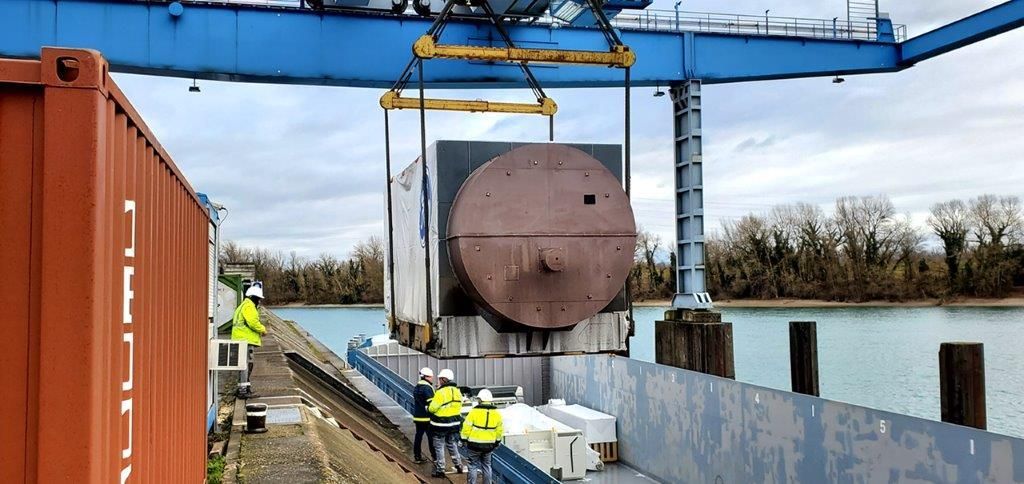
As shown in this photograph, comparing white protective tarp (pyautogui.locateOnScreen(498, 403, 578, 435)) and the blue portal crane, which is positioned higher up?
the blue portal crane

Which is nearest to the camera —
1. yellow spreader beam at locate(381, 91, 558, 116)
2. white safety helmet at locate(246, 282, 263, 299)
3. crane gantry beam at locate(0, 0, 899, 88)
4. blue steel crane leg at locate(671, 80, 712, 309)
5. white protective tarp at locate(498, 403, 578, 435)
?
white safety helmet at locate(246, 282, 263, 299)

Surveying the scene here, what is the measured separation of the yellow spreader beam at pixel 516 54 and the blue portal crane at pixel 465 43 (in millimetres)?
6066

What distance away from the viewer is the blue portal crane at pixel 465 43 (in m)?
13.8

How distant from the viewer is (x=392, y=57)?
1524cm

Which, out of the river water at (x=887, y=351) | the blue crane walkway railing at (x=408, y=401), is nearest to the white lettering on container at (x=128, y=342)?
the blue crane walkway railing at (x=408, y=401)

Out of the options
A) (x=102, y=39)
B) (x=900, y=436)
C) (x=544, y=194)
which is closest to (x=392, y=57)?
(x=102, y=39)

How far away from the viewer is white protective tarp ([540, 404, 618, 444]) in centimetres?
1753

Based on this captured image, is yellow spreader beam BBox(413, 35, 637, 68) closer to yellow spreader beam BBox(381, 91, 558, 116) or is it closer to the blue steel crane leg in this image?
yellow spreader beam BBox(381, 91, 558, 116)

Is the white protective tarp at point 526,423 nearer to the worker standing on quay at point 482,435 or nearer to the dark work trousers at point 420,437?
the dark work trousers at point 420,437

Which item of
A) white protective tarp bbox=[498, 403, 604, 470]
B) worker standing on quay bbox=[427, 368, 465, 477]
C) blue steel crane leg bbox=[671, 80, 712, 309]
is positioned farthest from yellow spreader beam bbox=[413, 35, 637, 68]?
blue steel crane leg bbox=[671, 80, 712, 309]

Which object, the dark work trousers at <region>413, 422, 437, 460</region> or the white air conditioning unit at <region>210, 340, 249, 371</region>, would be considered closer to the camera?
the white air conditioning unit at <region>210, 340, 249, 371</region>

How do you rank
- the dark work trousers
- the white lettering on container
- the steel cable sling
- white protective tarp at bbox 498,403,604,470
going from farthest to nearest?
1. white protective tarp at bbox 498,403,604,470
2. the dark work trousers
3. the steel cable sling
4. the white lettering on container

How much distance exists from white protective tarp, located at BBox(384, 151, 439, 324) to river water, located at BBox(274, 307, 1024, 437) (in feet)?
54.0

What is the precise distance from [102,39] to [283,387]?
6.73 meters
